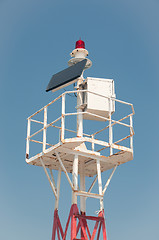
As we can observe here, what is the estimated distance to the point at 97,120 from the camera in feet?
82.4

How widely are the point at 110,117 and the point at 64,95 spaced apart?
2.60 meters

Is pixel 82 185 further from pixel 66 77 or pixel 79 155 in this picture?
pixel 66 77

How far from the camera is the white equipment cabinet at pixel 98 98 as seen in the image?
24.7 m

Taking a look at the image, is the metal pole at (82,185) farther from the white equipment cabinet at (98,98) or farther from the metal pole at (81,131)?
the white equipment cabinet at (98,98)

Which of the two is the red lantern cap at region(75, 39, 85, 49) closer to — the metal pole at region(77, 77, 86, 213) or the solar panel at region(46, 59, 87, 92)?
the solar panel at region(46, 59, 87, 92)

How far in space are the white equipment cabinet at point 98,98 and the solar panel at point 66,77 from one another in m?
0.72

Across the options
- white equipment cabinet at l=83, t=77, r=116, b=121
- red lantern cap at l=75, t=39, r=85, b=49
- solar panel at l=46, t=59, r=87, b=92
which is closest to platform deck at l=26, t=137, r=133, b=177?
white equipment cabinet at l=83, t=77, r=116, b=121

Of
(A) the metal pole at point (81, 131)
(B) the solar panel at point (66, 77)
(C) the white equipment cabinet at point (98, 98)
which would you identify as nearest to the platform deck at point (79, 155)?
(A) the metal pole at point (81, 131)

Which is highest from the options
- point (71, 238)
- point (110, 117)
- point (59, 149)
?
point (110, 117)

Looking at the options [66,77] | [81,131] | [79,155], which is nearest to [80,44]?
[66,77]

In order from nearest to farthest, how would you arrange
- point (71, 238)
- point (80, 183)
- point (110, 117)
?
point (71, 238)
point (110, 117)
point (80, 183)

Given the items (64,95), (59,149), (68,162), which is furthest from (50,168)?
(64,95)

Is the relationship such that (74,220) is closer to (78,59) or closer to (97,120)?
(97,120)

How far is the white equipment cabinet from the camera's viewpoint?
24719mm
